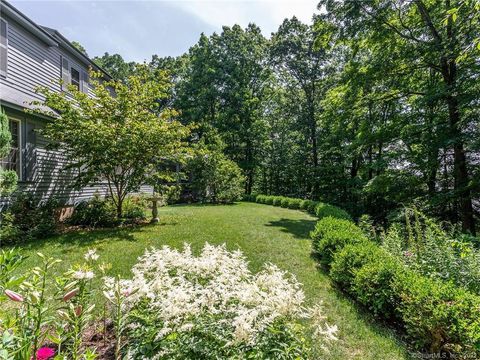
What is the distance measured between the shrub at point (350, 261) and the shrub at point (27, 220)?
23.2ft

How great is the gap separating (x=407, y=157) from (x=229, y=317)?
988 cm

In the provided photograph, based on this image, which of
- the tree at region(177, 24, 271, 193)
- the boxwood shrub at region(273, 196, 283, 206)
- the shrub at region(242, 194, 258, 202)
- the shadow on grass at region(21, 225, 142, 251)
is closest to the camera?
the shadow on grass at region(21, 225, 142, 251)

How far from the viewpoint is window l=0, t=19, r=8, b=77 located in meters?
7.80

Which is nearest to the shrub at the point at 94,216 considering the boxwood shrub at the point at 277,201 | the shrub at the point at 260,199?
the boxwood shrub at the point at 277,201

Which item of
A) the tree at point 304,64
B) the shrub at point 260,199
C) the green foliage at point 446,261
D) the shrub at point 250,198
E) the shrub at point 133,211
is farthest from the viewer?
the tree at point 304,64

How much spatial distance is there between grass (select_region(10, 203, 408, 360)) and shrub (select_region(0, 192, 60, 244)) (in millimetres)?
536

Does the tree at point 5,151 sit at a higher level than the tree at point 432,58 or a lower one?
lower

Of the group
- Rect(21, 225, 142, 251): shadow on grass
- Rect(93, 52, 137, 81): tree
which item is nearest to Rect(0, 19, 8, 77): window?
Rect(21, 225, 142, 251): shadow on grass

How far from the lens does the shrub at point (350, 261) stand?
14.3 feet

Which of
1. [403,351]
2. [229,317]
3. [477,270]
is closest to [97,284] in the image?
[229,317]

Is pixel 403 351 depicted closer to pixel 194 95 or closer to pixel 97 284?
pixel 97 284

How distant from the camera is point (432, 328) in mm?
2859

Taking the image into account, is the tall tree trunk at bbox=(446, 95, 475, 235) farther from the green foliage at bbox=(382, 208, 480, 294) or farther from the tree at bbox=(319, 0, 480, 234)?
the green foliage at bbox=(382, 208, 480, 294)

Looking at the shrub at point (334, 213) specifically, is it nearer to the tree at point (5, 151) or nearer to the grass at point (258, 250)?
the grass at point (258, 250)
